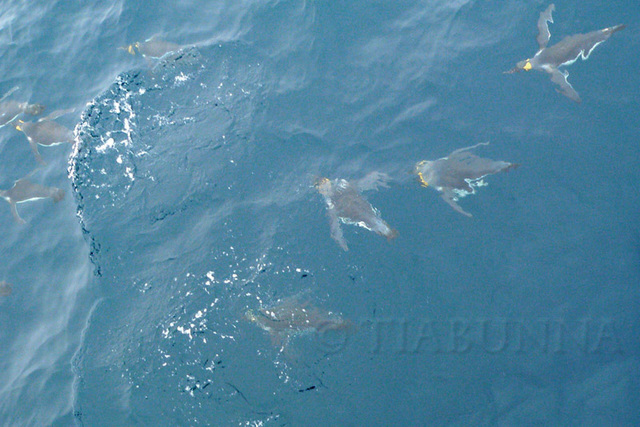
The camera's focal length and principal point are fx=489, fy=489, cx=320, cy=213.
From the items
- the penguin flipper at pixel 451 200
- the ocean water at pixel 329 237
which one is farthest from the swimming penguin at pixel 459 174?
the ocean water at pixel 329 237

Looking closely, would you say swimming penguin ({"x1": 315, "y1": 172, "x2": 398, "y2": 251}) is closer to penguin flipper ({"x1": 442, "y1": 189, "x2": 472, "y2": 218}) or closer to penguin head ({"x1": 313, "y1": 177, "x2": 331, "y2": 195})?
penguin head ({"x1": 313, "y1": 177, "x2": 331, "y2": 195})

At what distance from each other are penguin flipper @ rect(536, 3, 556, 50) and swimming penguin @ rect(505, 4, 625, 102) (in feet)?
0.65

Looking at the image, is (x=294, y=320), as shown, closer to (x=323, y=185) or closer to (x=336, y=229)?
(x=336, y=229)

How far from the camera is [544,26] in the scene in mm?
13250

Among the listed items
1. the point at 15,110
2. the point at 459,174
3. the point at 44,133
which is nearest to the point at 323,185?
the point at 459,174

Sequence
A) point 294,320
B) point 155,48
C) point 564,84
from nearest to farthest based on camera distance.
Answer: point 294,320 → point 564,84 → point 155,48

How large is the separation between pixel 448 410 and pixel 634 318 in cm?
398

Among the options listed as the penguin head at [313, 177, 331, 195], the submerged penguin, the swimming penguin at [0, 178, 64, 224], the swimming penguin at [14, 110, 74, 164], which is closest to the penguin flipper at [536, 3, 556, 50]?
the penguin head at [313, 177, 331, 195]

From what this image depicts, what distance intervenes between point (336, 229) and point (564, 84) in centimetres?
685

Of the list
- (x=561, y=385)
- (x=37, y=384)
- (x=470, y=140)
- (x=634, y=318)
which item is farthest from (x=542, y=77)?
(x=37, y=384)


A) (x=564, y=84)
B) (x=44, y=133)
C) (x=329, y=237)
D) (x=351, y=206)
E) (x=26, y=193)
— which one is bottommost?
(x=329, y=237)

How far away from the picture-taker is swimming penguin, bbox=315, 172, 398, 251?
36.6ft

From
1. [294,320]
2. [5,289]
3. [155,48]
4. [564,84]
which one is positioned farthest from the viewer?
[155,48]

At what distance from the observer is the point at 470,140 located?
39.5 ft
